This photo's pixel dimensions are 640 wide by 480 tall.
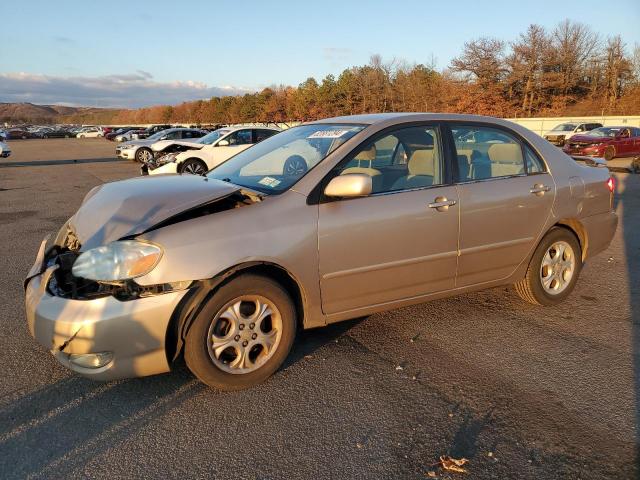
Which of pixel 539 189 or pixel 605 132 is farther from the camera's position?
pixel 605 132

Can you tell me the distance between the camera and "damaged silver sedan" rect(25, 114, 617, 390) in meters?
2.76

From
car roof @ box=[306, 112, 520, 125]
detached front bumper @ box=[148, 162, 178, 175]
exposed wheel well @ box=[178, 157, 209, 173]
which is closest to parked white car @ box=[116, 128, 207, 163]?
exposed wheel well @ box=[178, 157, 209, 173]

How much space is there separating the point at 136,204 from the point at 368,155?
1.66m

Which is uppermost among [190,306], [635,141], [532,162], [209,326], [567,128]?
[567,128]

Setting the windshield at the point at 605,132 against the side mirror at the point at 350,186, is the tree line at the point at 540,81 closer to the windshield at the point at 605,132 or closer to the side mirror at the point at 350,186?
the windshield at the point at 605,132

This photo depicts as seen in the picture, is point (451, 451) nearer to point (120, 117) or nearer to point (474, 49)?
point (474, 49)

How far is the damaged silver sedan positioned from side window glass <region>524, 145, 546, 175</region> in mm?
20

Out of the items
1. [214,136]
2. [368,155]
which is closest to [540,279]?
[368,155]

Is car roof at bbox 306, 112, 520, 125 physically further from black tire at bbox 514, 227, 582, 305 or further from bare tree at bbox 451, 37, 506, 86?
bare tree at bbox 451, 37, 506, 86

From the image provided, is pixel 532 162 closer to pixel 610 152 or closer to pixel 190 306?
pixel 190 306

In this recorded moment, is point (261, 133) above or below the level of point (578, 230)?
above

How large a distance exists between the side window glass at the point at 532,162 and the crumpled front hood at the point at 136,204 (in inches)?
100

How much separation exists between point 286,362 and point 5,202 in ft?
33.0

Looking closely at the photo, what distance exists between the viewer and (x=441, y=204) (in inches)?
143
